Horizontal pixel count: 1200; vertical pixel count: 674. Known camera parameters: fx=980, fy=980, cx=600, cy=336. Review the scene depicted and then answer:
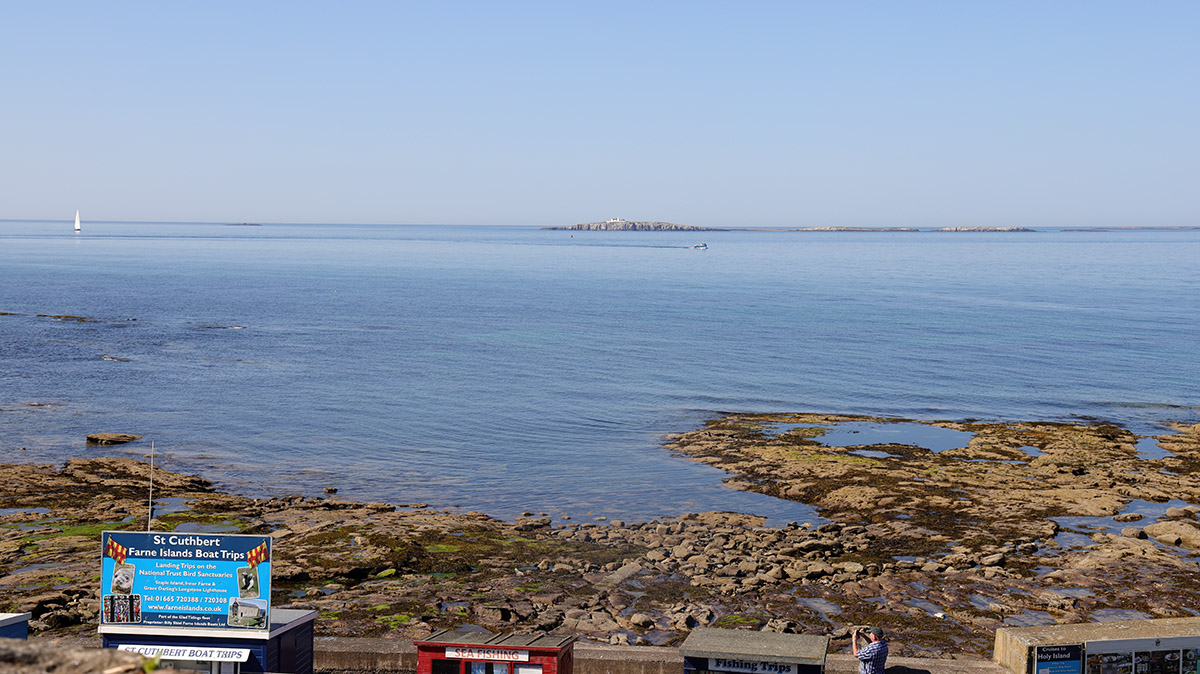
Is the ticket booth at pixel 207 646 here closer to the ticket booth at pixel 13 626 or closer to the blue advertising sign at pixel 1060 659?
the ticket booth at pixel 13 626

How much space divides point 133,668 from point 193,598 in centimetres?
885

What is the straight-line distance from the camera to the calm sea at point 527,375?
3681cm

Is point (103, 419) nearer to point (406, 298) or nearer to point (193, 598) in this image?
point (193, 598)

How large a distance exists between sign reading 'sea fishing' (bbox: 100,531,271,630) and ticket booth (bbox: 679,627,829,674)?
5.77m

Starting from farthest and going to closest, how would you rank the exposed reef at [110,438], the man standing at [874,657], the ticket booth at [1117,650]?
the exposed reef at [110,438] < the man standing at [874,657] < the ticket booth at [1117,650]

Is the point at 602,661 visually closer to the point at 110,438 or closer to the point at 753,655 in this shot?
the point at 753,655

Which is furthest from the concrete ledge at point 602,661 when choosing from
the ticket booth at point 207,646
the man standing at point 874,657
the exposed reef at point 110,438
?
the exposed reef at point 110,438

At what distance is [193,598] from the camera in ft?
43.2

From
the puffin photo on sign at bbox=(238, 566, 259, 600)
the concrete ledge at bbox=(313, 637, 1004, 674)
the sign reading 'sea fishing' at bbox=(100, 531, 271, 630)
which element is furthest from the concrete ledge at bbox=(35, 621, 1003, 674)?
the puffin photo on sign at bbox=(238, 566, 259, 600)

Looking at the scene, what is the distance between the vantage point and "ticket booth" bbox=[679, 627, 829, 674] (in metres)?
12.9

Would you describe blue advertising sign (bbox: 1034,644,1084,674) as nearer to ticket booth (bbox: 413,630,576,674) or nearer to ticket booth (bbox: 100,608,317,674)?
ticket booth (bbox: 413,630,576,674)

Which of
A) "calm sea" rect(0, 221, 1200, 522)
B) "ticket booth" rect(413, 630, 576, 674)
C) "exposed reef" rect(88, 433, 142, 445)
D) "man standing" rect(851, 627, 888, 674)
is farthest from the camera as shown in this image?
→ "exposed reef" rect(88, 433, 142, 445)

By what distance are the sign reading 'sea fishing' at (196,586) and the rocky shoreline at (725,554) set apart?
6.45 m

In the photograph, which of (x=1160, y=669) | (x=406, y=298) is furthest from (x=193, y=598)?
(x=406, y=298)
